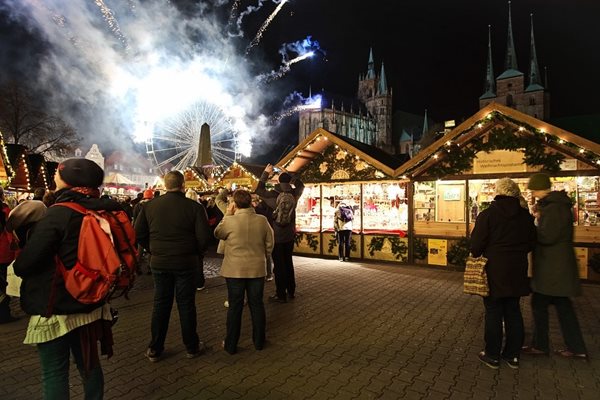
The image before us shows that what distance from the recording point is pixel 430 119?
328 feet

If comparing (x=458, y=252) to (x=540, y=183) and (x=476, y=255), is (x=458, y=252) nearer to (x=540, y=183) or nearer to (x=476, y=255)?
(x=540, y=183)

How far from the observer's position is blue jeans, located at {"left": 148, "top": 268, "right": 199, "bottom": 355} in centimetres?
395

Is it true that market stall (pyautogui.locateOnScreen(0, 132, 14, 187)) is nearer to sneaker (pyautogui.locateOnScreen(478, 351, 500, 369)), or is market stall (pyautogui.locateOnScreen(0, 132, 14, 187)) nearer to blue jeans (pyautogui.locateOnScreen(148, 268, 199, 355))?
blue jeans (pyautogui.locateOnScreen(148, 268, 199, 355))

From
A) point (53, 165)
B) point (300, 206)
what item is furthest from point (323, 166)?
point (53, 165)

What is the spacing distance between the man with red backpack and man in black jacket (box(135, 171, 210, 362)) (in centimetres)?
146

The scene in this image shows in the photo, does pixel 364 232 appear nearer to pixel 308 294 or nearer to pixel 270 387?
pixel 308 294

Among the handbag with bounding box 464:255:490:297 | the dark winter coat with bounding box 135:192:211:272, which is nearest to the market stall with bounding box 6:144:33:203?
the dark winter coat with bounding box 135:192:211:272

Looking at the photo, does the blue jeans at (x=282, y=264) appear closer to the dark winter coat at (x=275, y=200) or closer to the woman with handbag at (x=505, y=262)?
the dark winter coat at (x=275, y=200)

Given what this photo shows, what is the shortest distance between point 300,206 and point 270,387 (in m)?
9.93

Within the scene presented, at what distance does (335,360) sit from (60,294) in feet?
9.10

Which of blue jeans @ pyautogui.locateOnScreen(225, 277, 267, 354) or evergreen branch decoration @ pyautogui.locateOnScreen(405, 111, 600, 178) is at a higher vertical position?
evergreen branch decoration @ pyautogui.locateOnScreen(405, 111, 600, 178)

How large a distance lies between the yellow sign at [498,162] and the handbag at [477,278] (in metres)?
6.48

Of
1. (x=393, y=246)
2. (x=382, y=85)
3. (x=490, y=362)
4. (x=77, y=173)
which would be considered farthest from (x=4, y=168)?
(x=382, y=85)

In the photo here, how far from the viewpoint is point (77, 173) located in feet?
7.95
